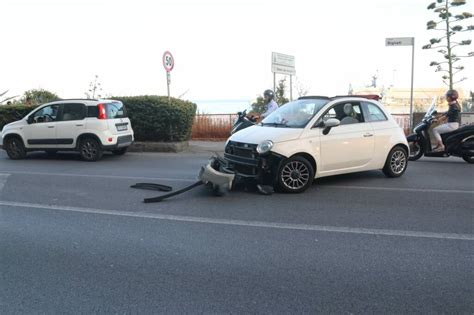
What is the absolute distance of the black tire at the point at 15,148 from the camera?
13.1 meters

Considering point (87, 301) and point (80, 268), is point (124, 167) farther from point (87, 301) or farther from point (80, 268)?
point (87, 301)

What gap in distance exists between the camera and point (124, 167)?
1119 cm

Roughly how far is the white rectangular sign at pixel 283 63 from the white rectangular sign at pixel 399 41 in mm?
3520

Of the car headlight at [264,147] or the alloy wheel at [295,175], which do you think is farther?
the alloy wheel at [295,175]

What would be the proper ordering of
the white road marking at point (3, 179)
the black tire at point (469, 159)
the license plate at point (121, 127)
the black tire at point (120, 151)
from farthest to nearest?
the black tire at point (120, 151)
the license plate at point (121, 127)
the black tire at point (469, 159)
the white road marking at point (3, 179)

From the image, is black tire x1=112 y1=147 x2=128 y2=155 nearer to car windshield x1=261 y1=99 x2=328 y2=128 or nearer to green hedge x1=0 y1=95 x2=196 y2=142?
green hedge x1=0 y1=95 x2=196 y2=142

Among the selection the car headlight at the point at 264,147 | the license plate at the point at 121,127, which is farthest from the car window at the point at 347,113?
the license plate at the point at 121,127

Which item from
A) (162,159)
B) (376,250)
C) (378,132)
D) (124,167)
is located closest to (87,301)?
(376,250)

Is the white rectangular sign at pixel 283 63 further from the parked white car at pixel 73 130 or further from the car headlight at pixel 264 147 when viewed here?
the car headlight at pixel 264 147

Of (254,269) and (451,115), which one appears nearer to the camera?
(254,269)

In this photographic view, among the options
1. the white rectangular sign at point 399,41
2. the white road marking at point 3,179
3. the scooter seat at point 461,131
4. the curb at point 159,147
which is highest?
the white rectangular sign at point 399,41

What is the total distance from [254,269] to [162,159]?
346 inches

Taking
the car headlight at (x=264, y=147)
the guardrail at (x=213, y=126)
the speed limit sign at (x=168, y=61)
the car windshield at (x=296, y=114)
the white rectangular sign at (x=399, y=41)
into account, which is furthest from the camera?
the guardrail at (x=213, y=126)

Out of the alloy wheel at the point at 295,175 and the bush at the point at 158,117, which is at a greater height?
the bush at the point at 158,117
